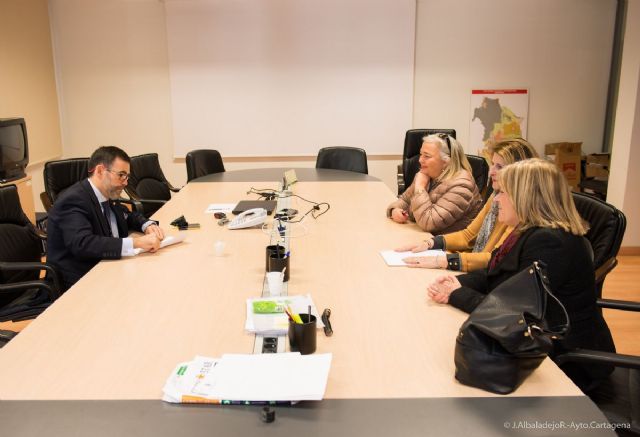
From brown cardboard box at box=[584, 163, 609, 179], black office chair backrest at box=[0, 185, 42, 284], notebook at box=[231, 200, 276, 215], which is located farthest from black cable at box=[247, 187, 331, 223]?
brown cardboard box at box=[584, 163, 609, 179]

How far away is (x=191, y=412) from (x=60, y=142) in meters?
5.85

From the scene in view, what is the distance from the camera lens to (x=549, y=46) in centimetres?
622

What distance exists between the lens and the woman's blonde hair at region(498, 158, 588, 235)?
1934mm

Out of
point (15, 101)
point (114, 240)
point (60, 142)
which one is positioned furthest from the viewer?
point (60, 142)

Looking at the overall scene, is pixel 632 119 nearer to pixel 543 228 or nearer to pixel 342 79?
pixel 342 79

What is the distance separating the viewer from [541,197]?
195 cm

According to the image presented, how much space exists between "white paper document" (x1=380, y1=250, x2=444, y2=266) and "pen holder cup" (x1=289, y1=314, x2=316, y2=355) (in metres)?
0.95

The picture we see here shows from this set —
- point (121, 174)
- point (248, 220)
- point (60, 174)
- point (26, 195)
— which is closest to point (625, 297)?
point (248, 220)

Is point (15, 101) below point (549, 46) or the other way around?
below

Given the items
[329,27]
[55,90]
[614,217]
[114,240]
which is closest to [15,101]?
[55,90]

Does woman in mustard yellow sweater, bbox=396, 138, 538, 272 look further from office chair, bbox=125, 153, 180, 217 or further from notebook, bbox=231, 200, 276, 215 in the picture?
office chair, bbox=125, 153, 180, 217

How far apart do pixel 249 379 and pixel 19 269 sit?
1.75 meters

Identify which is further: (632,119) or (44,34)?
(44,34)

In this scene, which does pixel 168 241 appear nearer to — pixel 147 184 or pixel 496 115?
pixel 147 184
